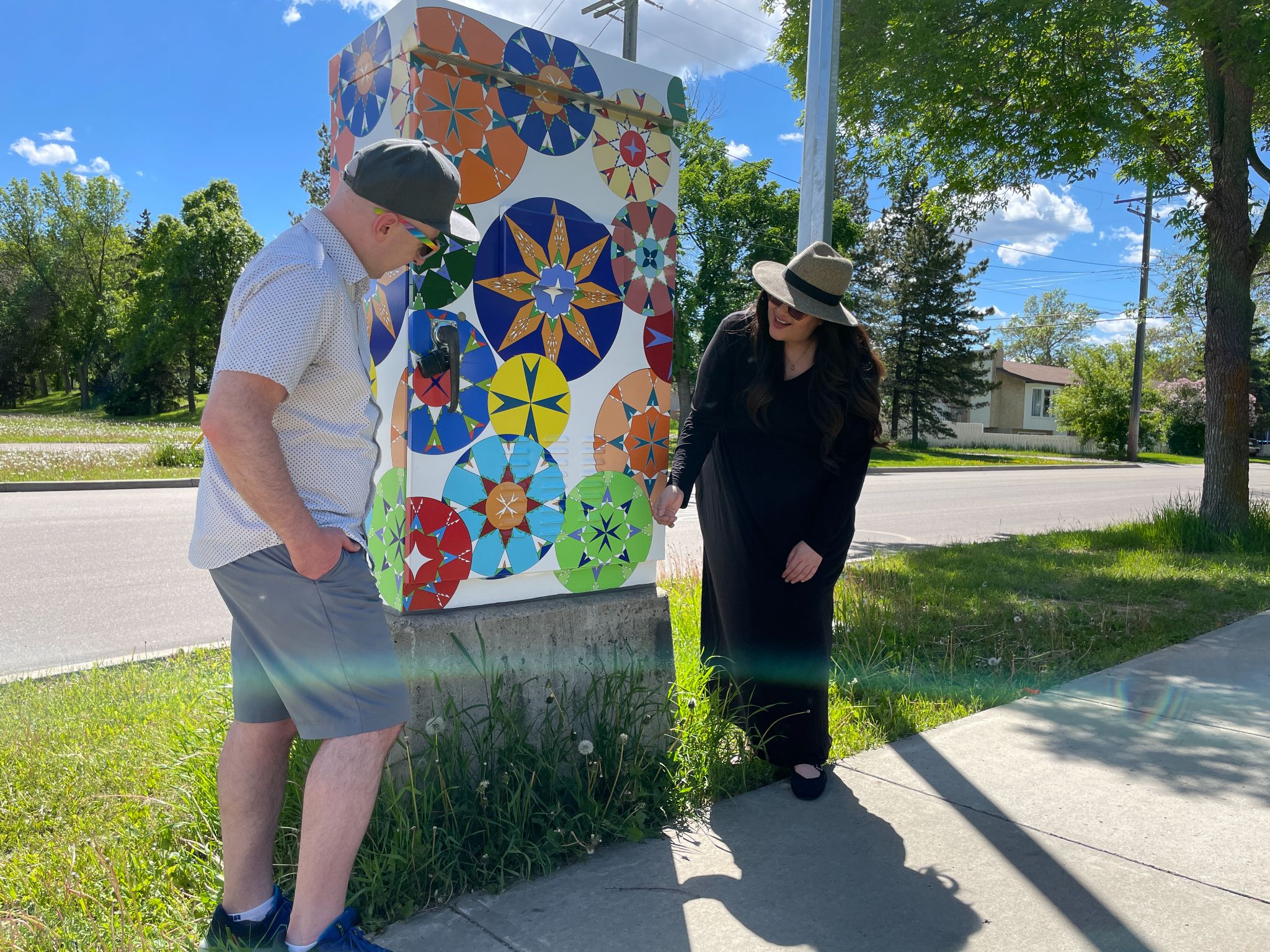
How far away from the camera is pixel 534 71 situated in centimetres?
295

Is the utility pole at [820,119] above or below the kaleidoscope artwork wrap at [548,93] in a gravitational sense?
above

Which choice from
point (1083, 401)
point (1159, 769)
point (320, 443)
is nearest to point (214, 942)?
point (320, 443)

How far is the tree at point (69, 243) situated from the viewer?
185ft

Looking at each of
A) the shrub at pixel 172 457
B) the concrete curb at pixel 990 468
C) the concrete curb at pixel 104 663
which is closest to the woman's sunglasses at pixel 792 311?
the concrete curb at pixel 104 663

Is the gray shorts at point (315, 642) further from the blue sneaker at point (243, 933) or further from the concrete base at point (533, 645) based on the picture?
the concrete base at point (533, 645)

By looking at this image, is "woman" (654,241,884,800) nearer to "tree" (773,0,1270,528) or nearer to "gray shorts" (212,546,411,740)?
"gray shorts" (212,546,411,740)

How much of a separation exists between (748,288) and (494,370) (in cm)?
2639

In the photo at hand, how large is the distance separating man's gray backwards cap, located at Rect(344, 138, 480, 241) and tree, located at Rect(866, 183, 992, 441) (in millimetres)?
39222

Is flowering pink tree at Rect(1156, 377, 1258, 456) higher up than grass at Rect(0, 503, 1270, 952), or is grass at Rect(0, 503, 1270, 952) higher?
flowering pink tree at Rect(1156, 377, 1258, 456)

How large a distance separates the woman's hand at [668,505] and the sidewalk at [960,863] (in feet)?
3.27

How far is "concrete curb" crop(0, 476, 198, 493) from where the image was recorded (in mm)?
13172

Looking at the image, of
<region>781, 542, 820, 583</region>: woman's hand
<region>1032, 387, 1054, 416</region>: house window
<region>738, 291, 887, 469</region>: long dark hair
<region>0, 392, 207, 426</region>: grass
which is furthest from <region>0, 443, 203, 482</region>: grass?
<region>1032, 387, 1054, 416</region>: house window

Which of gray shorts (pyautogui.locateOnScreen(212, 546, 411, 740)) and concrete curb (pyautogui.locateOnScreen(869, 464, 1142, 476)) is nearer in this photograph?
gray shorts (pyautogui.locateOnScreen(212, 546, 411, 740))

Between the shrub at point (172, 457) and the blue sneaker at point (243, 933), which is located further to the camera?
the shrub at point (172, 457)
